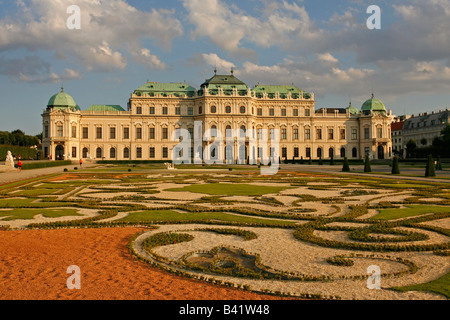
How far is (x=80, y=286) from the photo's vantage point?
504 cm

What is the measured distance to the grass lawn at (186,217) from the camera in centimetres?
974

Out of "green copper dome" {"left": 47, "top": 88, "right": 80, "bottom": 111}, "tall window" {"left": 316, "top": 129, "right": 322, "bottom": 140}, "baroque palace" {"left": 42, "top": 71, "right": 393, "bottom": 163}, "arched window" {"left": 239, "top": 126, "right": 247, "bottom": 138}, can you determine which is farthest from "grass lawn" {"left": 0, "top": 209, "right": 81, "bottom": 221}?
"tall window" {"left": 316, "top": 129, "right": 322, "bottom": 140}

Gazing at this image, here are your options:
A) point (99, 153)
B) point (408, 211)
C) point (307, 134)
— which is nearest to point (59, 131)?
point (99, 153)

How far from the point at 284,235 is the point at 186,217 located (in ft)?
10.4

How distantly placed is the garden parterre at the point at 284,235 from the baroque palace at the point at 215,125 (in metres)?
51.9

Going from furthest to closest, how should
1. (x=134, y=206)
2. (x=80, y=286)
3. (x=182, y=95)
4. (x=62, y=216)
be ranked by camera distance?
(x=182, y=95), (x=134, y=206), (x=62, y=216), (x=80, y=286)

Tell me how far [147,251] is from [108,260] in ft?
2.47

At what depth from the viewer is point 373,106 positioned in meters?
72.1

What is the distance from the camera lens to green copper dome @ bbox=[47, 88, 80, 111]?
64.9 m

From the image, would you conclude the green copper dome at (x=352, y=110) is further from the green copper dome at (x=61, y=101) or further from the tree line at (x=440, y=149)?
the green copper dome at (x=61, y=101)

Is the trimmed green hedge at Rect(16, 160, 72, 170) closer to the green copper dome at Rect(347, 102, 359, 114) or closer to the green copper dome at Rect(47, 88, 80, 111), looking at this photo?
the green copper dome at Rect(47, 88, 80, 111)
